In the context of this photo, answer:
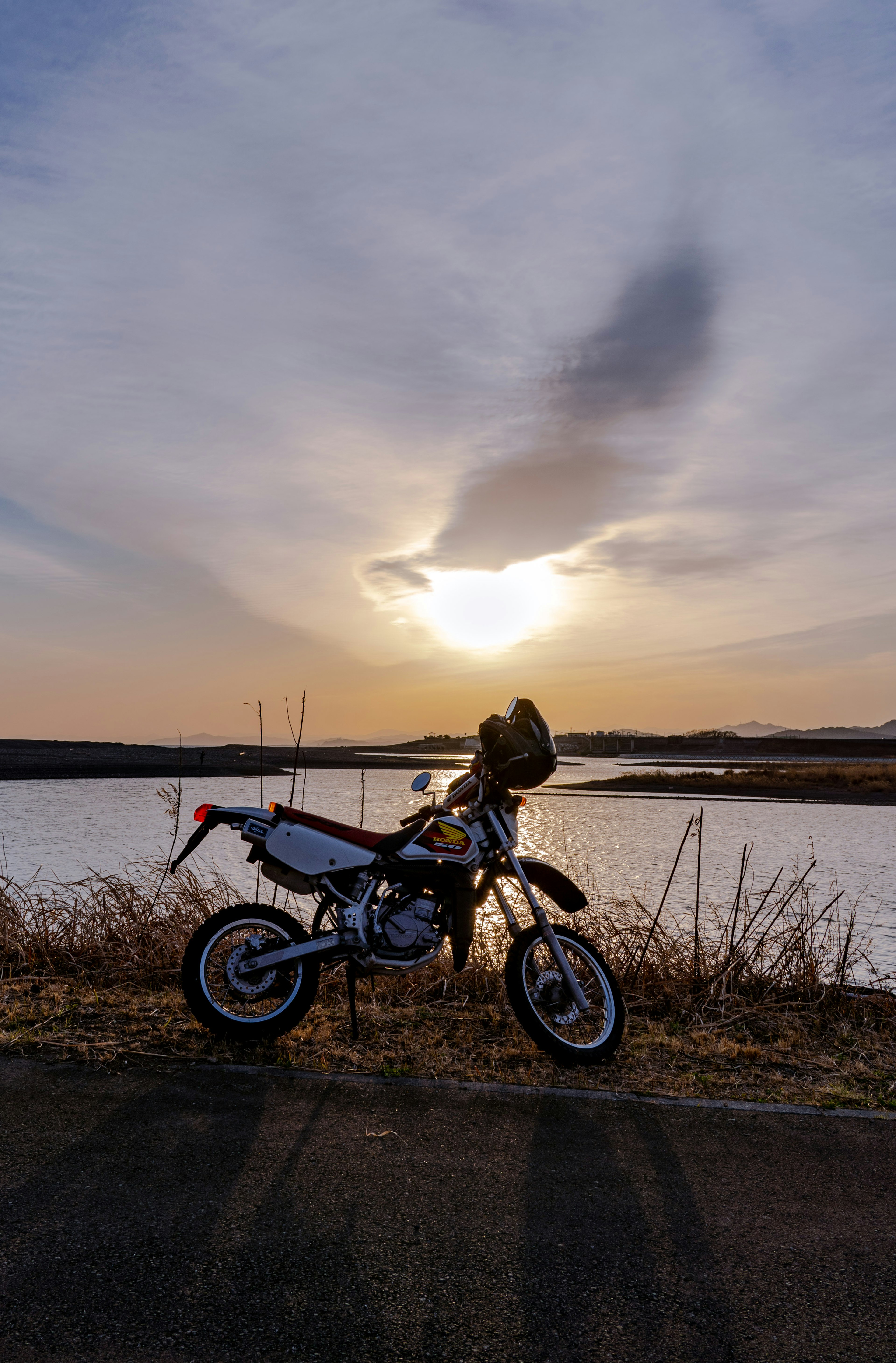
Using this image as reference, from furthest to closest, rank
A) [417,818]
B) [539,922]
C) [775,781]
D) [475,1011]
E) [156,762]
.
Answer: [156,762] < [775,781] < [475,1011] < [417,818] < [539,922]

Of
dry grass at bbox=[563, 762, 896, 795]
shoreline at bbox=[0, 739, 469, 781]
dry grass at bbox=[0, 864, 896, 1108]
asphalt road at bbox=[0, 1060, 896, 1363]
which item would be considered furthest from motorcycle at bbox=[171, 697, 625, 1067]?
dry grass at bbox=[563, 762, 896, 795]

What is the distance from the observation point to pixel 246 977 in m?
4.50

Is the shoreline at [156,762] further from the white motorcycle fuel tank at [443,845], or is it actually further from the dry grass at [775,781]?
the dry grass at [775,781]

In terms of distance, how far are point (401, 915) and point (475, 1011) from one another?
132 centimetres

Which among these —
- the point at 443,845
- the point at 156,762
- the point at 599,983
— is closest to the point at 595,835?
the point at 599,983

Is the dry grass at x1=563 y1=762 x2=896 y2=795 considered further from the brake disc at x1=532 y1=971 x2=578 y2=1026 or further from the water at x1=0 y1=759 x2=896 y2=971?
the brake disc at x1=532 y1=971 x2=578 y2=1026

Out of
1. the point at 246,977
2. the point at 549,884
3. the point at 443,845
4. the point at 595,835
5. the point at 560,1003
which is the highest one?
the point at 443,845

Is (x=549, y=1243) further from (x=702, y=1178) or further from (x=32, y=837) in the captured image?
(x=32, y=837)

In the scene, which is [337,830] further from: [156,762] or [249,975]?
[156,762]

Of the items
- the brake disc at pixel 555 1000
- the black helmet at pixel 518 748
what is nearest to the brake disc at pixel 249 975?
the brake disc at pixel 555 1000

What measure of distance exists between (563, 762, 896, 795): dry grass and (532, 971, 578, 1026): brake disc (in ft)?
138

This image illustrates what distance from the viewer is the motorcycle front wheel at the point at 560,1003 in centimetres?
446

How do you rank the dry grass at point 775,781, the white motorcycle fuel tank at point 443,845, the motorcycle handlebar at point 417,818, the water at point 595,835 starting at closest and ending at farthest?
the white motorcycle fuel tank at point 443,845 < the motorcycle handlebar at point 417,818 < the water at point 595,835 < the dry grass at point 775,781

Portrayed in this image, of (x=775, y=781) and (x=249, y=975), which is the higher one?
(x=249, y=975)
